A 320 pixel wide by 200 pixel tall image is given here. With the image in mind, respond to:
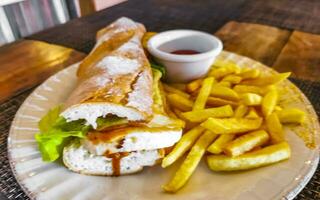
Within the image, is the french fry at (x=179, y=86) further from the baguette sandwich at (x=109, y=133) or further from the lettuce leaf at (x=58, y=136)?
the lettuce leaf at (x=58, y=136)

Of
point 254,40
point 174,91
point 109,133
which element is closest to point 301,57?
point 254,40

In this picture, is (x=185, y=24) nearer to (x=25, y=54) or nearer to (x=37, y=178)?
(x=25, y=54)

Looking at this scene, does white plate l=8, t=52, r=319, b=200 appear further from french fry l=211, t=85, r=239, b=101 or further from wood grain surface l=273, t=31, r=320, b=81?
wood grain surface l=273, t=31, r=320, b=81

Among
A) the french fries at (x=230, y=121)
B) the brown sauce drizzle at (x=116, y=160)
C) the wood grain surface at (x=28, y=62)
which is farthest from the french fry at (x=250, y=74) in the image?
the wood grain surface at (x=28, y=62)

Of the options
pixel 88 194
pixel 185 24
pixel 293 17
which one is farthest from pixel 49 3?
pixel 88 194

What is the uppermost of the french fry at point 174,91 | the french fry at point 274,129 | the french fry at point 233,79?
the french fry at point 233,79

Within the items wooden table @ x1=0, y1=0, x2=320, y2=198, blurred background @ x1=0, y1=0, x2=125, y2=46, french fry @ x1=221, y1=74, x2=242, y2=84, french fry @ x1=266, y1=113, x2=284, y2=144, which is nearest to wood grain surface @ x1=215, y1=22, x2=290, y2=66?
wooden table @ x1=0, y1=0, x2=320, y2=198

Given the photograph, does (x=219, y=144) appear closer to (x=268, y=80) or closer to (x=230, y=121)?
(x=230, y=121)
